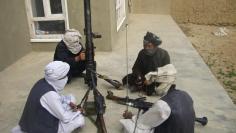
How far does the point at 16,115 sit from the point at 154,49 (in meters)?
2.14

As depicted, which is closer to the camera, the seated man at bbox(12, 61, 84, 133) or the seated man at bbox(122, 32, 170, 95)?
the seated man at bbox(12, 61, 84, 133)

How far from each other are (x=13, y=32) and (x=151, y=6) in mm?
5979

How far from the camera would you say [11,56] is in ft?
20.7

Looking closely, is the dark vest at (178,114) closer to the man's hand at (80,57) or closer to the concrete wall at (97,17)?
the man's hand at (80,57)

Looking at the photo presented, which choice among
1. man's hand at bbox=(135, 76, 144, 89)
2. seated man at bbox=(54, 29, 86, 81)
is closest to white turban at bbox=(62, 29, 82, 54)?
seated man at bbox=(54, 29, 86, 81)

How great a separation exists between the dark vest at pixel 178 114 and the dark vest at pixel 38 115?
3.80 feet

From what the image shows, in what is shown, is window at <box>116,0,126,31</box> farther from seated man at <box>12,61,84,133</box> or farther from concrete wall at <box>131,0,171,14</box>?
seated man at <box>12,61,84,133</box>

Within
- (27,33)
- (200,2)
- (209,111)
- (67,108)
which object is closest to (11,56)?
(27,33)

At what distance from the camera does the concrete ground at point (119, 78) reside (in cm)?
410

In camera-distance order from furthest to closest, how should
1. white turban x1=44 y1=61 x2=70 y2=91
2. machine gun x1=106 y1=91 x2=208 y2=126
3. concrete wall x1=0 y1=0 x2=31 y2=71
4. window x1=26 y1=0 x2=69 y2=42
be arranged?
window x1=26 y1=0 x2=69 y2=42
concrete wall x1=0 y1=0 x2=31 y2=71
machine gun x1=106 y1=91 x2=208 y2=126
white turban x1=44 y1=61 x2=70 y2=91

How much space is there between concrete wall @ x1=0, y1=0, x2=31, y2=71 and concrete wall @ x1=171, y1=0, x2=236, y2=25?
6078 millimetres

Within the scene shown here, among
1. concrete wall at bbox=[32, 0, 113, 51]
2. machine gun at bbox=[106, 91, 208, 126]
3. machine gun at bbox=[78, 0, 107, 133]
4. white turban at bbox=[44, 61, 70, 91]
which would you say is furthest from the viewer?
concrete wall at bbox=[32, 0, 113, 51]

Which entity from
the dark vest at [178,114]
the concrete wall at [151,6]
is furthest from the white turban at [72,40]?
the concrete wall at [151,6]

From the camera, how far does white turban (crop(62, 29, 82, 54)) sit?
4957 millimetres
